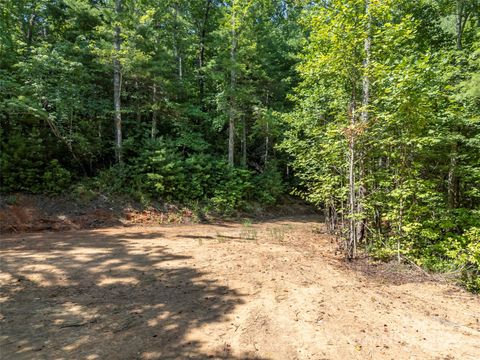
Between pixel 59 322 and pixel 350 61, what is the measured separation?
293 inches

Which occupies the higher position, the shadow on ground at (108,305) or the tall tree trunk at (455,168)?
the tall tree trunk at (455,168)

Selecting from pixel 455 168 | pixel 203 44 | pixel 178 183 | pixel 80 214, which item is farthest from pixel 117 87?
pixel 455 168

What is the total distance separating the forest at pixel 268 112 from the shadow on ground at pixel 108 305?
4184 millimetres

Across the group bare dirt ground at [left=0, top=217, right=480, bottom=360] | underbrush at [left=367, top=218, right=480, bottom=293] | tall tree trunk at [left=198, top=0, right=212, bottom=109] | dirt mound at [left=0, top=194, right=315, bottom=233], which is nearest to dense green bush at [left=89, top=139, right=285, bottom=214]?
dirt mound at [left=0, top=194, right=315, bottom=233]

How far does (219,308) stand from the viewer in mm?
4109

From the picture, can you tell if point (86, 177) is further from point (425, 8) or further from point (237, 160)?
point (425, 8)

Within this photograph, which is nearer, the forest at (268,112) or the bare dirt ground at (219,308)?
the bare dirt ground at (219,308)

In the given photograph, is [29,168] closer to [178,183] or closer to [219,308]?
[178,183]

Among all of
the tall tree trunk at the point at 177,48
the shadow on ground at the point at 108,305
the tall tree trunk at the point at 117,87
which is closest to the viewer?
the shadow on ground at the point at 108,305

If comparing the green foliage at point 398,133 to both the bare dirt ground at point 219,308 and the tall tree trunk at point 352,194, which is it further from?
the bare dirt ground at point 219,308

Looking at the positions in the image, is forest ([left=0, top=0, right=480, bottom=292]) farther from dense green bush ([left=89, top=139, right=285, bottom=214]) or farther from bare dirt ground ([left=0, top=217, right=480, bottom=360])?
bare dirt ground ([left=0, top=217, right=480, bottom=360])

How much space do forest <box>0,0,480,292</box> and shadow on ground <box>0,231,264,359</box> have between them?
13.7ft

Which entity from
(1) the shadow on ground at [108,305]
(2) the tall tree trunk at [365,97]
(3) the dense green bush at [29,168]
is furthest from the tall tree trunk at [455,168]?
(3) the dense green bush at [29,168]

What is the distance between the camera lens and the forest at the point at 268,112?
264 inches
